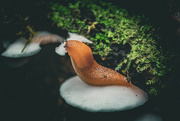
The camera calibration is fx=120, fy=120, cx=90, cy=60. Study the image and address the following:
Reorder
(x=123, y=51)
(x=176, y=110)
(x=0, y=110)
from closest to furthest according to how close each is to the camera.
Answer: (x=176, y=110) < (x=123, y=51) < (x=0, y=110)

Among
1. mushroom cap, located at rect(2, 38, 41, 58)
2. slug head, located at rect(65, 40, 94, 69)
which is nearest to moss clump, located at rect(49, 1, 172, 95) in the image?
slug head, located at rect(65, 40, 94, 69)

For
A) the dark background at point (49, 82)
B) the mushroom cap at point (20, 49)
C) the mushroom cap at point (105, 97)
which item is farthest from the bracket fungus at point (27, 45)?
the mushroom cap at point (105, 97)

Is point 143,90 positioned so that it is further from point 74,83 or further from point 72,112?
point 72,112

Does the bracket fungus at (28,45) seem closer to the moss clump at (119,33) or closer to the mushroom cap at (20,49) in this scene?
the mushroom cap at (20,49)

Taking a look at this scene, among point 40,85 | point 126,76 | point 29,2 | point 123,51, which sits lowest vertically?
point 40,85

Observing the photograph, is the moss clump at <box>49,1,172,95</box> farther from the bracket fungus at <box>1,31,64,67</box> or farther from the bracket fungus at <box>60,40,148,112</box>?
the bracket fungus at <box>1,31,64,67</box>

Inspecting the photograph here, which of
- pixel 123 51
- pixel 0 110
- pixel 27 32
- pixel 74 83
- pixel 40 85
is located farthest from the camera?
pixel 40 85

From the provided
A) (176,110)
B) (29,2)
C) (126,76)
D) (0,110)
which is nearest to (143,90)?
(126,76)
